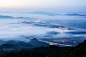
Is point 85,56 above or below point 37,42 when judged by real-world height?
above

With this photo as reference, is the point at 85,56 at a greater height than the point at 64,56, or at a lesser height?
greater

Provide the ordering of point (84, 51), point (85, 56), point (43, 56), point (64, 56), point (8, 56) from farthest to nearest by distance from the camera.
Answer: point (8, 56) < point (43, 56) < point (64, 56) < point (84, 51) < point (85, 56)

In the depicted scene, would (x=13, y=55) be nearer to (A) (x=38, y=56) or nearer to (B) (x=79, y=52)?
(A) (x=38, y=56)

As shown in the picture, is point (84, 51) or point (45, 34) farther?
point (45, 34)

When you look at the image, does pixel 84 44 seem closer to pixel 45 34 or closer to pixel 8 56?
pixel 8 56

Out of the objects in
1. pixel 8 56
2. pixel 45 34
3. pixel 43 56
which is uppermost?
pixel 43 56

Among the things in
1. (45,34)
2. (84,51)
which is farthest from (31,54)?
(45,34)

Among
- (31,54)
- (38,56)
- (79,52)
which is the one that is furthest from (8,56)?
(79,52)

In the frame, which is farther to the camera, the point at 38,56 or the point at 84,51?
the point at 38,56

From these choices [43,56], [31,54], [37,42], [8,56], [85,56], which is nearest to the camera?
[85,56]
